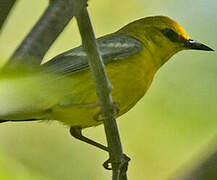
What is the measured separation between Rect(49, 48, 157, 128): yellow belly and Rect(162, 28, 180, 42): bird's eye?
1.54 ft

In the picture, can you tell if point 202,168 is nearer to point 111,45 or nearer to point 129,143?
point 111,45

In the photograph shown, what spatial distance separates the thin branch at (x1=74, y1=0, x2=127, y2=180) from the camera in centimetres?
192

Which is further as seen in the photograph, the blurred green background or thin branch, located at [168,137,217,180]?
the blurred green background

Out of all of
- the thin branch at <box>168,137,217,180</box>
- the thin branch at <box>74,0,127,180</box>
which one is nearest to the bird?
the thin branch at <box>74,0,127,180</box>

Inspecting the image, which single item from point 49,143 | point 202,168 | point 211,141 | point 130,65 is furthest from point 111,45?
point 202,168

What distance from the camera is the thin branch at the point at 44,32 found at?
1985mm

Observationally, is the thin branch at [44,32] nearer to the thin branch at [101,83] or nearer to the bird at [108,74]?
the thin branch at [101,83]

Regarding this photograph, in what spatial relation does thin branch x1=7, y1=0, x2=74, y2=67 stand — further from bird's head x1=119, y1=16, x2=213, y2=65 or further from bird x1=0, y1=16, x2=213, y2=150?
bird's head x1=119, y1=16, x2=213, y2=65

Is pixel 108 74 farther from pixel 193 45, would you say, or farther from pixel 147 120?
pixel 193 45

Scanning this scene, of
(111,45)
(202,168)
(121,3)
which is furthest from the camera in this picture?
(121,3)

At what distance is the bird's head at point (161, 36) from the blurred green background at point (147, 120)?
2.7 inches

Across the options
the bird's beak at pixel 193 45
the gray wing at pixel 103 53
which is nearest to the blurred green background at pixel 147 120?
the bird's beak at pixel 193 45

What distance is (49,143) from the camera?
203 inches

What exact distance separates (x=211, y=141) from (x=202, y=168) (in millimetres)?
352
